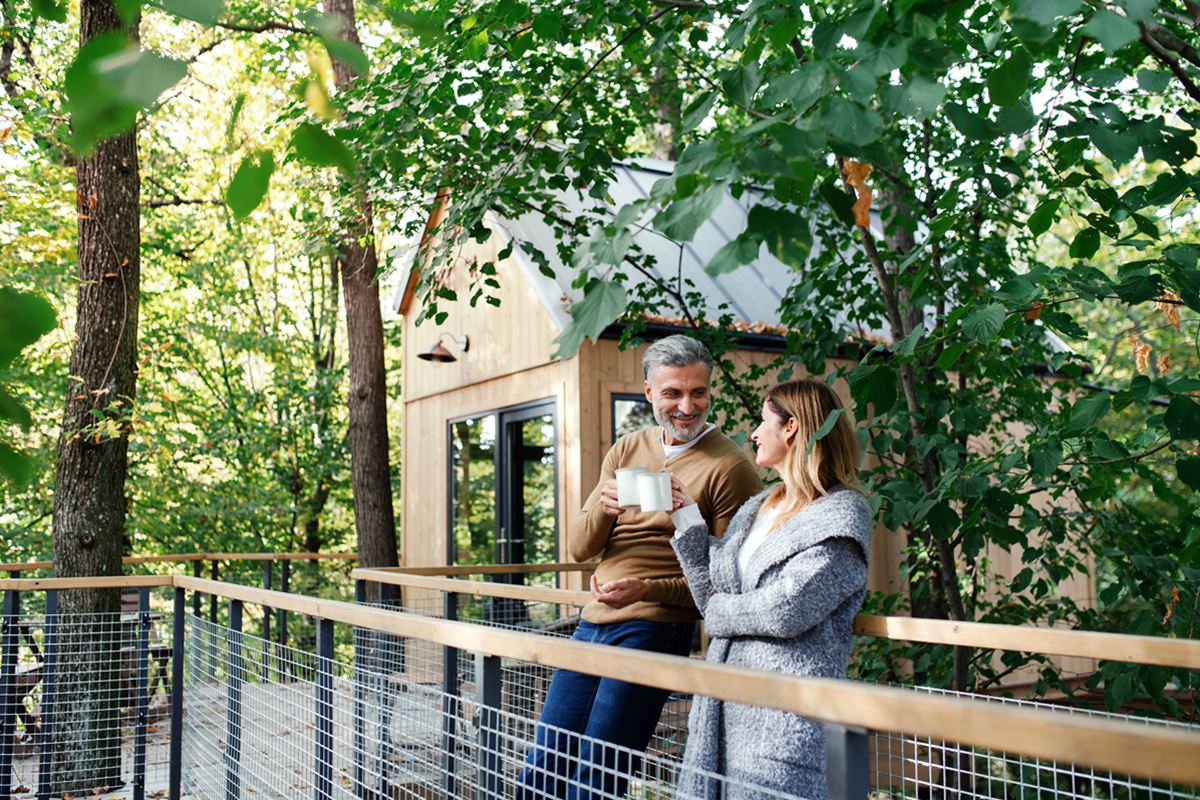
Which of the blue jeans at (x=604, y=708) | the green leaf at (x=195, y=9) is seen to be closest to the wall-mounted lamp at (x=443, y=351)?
the blue jeans at (x=604, y=708)

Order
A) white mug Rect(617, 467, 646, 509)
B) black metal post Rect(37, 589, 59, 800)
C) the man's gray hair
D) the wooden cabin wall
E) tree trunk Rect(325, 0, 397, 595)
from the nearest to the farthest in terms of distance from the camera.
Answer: white mug Rect(617, 467, 646, 509)
the man's gray hair
black metal post Rect(37, 589, 59, 800)
the wooden cabin wall
tree trunk Rect(325, 0, 397, 595)

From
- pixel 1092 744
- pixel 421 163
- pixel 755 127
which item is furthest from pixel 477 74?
pixel 1092 744

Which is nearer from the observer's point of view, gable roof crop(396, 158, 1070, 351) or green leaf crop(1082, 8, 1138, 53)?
green leaf crop(1082, 8, 1138, 53)

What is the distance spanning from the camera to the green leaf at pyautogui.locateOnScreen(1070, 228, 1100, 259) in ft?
10.3

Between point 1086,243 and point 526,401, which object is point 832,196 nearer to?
point 1086,243

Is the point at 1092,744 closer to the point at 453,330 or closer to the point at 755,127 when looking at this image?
the point at 755,127

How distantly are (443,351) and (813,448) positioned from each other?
713 cm

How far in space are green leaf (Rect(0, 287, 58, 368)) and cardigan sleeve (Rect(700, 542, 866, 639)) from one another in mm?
1655

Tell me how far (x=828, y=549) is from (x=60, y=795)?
436 cm

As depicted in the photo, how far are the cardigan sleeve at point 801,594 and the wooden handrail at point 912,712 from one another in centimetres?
51

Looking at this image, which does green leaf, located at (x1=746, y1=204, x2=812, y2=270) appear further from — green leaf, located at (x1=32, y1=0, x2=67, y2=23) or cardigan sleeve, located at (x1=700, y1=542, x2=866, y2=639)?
cardigan sleeve, located at (x1=700, y1=542, x2=866, y2=639)

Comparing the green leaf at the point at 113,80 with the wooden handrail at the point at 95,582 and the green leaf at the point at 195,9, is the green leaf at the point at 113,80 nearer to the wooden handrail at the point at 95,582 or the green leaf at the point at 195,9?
the green leaf at the point at 195,9

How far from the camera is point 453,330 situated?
995cm

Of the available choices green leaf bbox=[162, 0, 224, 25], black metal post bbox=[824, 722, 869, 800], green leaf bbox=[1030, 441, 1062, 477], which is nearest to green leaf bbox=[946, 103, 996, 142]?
black metal post bbox=[824, 722, 869, 800]
